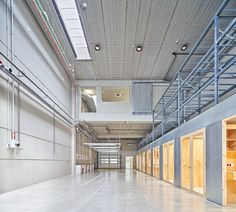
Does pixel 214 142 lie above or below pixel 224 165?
above

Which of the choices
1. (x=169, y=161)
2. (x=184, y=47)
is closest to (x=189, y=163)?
(x=169, y=161)

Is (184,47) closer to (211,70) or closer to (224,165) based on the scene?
(211,70)

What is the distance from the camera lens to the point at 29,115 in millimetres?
10375

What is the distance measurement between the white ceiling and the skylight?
267mm

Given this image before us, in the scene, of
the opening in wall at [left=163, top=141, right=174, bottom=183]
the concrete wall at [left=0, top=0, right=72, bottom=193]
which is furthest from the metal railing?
the concrete wall at [left=0, top=0, right=72, bottom=193]

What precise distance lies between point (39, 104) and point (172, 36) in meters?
5.91

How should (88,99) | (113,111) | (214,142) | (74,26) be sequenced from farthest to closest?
(88,99) → (113,111) → (74,26) → (214,142)

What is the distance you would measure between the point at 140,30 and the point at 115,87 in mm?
8023

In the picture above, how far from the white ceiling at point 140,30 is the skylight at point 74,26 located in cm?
27

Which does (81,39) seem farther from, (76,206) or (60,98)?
(76,206)

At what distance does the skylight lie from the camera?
10.2 m

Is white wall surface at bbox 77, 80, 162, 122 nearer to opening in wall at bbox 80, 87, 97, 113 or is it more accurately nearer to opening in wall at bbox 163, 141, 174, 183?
opening in wall at bbox 80, 87, 97, 113

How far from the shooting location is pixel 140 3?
10156 mm

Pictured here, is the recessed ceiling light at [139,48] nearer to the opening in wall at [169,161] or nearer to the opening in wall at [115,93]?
the opening in wall at [169,161]
